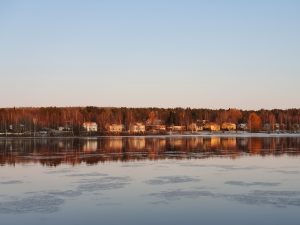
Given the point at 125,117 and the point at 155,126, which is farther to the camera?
the point at 155,126

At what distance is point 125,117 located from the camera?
118 m

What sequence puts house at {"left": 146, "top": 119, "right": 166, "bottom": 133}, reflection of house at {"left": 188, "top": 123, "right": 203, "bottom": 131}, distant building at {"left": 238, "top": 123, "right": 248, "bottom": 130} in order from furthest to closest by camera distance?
distant building at {"left": 238, "top": 123, "right": 248, "bottom": 130} → reflection of house at {"left": 188, "top": 123, "right": 203, "bottom": 131} → house at {"left": 146, "top": 119, "right": 166, "bottom": 133}

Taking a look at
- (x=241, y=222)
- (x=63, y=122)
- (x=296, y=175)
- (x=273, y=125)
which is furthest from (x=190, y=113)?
(x=241, y=222)

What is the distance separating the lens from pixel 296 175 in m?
16.8

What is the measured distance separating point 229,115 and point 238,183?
114093 mm

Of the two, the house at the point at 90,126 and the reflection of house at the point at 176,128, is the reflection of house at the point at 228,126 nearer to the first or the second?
the reflection of house at the point at 176,128

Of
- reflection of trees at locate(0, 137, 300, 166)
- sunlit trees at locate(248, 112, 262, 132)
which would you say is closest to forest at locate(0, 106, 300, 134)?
sunlit trees at locate(248, 112, 262, 132)

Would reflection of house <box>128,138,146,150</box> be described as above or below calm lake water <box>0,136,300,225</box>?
below

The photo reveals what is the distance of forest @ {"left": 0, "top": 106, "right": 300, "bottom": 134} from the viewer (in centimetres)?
10031

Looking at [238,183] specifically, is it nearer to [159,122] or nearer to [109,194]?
[109,194]

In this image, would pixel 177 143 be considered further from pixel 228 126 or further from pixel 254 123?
pixel 228 126

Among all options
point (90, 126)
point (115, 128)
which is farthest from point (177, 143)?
point (115, 128)

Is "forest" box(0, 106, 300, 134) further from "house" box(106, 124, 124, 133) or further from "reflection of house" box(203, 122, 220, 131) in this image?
"reflection of house" box(203, 122, 220, 131)

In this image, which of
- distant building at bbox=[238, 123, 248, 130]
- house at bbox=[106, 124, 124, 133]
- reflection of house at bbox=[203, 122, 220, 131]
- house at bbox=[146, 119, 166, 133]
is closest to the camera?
house at bbox=[106, 124, 124, 133]
